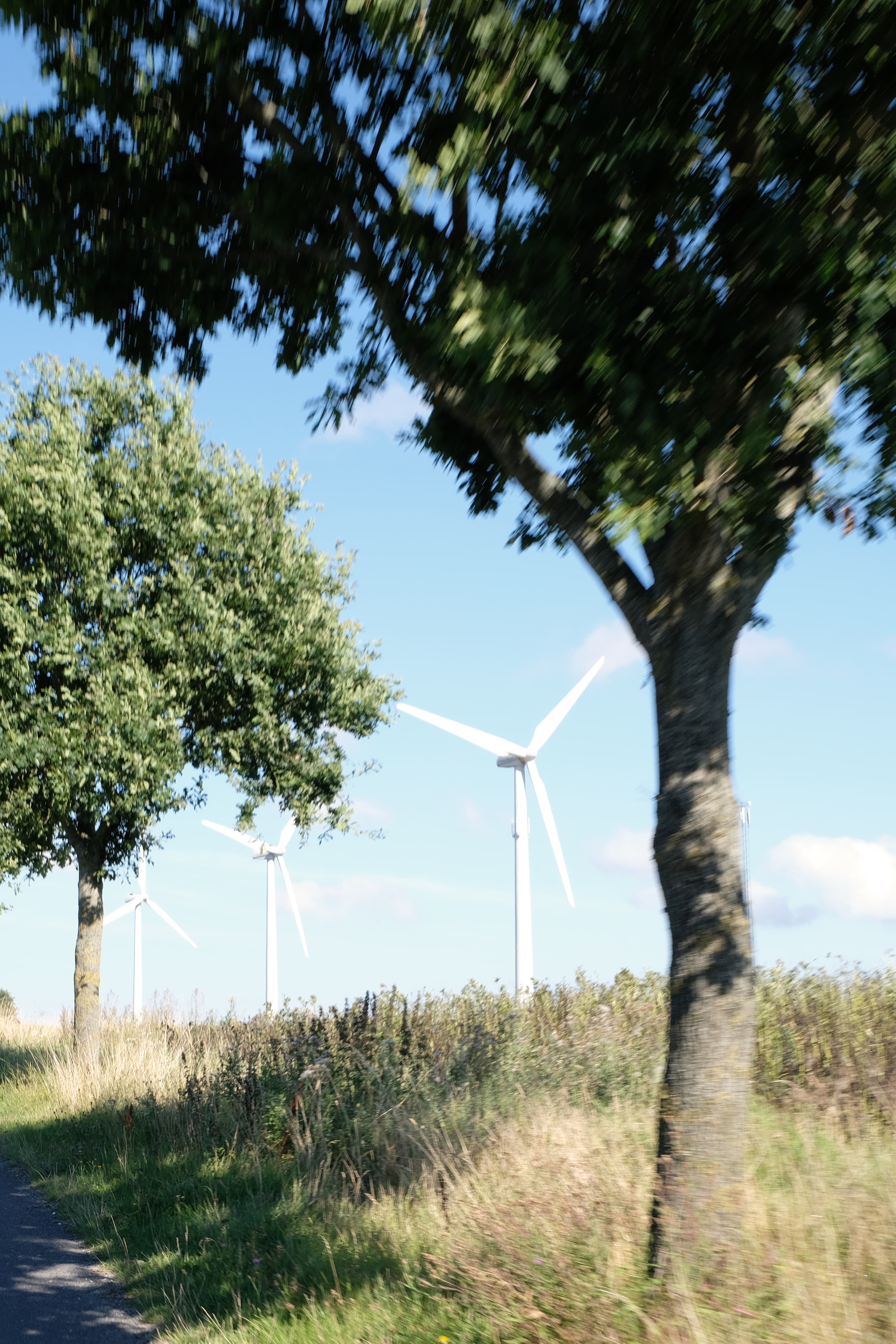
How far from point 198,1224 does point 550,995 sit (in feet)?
16.8

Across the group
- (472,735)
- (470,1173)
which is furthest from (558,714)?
(470,1173)

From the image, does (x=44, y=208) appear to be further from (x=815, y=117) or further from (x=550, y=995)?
(x=550, y=995)

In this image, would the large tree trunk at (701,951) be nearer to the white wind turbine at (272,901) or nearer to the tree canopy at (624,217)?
the tree canopy at (624,217)

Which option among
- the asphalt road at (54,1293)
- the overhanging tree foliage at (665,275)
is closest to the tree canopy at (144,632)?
the asphalt road at (54,1293)

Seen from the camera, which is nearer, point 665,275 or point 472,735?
point 665,275

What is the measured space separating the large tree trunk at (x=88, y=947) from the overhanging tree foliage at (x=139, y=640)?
3cm

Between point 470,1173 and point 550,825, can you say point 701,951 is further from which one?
point 550,825

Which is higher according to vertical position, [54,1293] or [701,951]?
[701,951]

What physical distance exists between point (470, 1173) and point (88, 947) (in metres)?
13.5

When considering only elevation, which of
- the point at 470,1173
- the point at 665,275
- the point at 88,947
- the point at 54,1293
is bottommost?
the point at 54,1293

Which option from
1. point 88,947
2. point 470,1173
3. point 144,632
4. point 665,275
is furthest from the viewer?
point 88,947

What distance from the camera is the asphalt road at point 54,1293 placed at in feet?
20.1

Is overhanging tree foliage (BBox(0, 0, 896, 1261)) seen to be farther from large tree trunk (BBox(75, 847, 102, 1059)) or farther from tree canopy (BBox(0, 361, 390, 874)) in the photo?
large tree trunk (BBox(75, 847, 102, 1059))

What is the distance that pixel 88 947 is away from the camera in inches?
737
